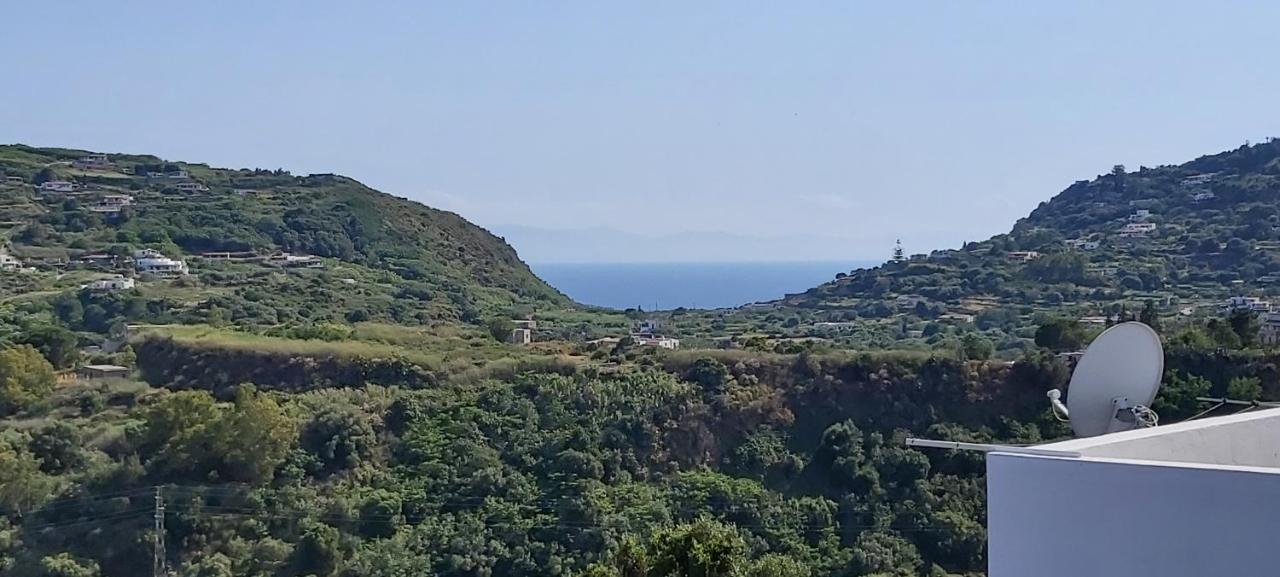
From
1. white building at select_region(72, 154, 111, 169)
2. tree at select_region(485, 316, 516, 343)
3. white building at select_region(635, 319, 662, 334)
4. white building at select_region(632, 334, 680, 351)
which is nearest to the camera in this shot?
white building at select_region(632, 334, 680, 351)

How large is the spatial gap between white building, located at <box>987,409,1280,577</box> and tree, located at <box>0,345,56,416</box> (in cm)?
1861

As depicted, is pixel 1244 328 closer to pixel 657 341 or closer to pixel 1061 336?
pixel 1061 336

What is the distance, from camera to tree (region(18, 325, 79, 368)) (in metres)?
21.4

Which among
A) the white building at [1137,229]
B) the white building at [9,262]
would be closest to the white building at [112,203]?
the white building at [9,262]

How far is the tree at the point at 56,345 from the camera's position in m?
21.4

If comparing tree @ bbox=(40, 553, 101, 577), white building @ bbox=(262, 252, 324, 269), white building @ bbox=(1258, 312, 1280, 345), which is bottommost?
tree @ bbox=(40, 553, 101, 577)

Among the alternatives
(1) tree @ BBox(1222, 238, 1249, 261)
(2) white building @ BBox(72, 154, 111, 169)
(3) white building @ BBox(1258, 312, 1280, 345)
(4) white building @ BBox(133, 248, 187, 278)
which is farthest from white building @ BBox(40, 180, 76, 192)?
(1) tree @ BBox(1222, 238, 1249, 261)

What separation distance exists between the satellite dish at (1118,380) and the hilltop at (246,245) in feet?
73.8

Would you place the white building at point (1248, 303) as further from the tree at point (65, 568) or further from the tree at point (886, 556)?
the tree at point (65, 568)

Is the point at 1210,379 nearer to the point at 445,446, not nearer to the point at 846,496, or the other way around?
the point at 846,496

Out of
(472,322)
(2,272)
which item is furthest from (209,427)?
(2,272)

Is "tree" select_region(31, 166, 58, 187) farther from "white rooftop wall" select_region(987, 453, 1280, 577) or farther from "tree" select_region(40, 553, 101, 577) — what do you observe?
"white rooftop wall" select_region(987, 453, 1280, 577)

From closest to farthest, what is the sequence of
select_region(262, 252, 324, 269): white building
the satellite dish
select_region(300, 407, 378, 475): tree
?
the satellite dish < select_region(300, 407, 378, 475): tree < select_region(262, 252, 324, 269): white building

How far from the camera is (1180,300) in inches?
1194
